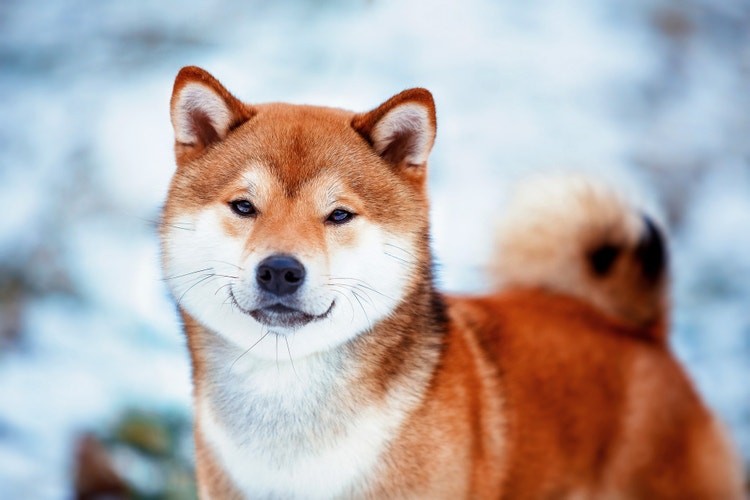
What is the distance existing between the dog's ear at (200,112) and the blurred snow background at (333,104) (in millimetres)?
1480

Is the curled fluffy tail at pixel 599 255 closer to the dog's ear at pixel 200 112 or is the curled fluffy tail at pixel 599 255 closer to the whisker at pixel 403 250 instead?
the whisker at pixel 403 250

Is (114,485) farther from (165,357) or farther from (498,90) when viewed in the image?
(498,90)

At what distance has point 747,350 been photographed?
4273 mm

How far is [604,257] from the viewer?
307 cm

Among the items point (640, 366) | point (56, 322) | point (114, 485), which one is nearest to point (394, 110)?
point (640, 366)

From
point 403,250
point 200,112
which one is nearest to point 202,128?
point 200,112

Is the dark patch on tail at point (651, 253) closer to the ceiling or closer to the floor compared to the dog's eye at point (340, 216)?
closer to the floor

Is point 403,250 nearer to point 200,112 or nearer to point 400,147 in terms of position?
point 400,147

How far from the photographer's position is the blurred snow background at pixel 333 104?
3729 millimetres

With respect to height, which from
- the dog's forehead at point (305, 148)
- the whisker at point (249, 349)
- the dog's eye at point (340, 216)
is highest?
the dog's forehead at point (305, 148)

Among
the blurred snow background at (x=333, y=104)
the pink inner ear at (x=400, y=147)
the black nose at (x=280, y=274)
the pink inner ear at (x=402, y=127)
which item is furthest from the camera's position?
the blurred snow background at (x=333, y=104)

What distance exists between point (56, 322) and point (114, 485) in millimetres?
1088

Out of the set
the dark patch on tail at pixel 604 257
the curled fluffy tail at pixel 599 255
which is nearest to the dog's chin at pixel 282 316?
the curled fluffy tail at pixel 599 255

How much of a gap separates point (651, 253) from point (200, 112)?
1888 millimetres
